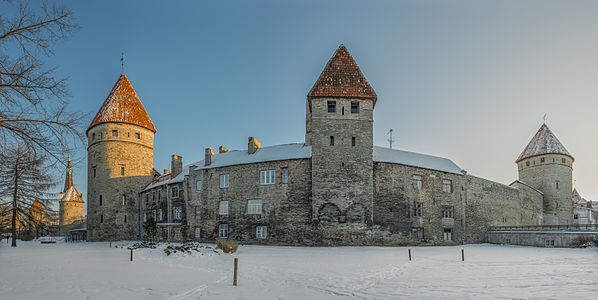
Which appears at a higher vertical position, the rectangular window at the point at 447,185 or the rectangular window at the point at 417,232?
the rectangular window at the point at 447,185

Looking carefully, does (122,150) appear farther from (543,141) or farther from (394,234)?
(543,141)

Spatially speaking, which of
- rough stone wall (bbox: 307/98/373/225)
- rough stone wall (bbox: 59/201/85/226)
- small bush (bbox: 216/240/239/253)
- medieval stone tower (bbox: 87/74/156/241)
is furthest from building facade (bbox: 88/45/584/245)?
rough stone wall (bbox: 59/201/85/226)

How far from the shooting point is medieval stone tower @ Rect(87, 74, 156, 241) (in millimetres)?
40969

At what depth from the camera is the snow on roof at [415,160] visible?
31.2 m

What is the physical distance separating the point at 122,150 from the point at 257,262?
1168 inches

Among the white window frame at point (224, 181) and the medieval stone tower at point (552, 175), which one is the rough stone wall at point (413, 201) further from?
the medieval stone tower at point (552, 175)

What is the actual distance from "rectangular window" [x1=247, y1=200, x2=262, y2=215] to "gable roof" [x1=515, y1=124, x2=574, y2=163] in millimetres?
34752

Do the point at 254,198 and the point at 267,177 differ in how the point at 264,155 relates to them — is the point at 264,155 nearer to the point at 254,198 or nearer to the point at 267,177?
the point at 267,177

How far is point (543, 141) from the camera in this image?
46969 mm

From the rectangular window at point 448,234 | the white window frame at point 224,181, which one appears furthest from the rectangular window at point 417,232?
the white window frame at point 224,181

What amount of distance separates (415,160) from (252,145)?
1397 cm

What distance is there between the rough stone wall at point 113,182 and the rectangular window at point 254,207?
1673cm

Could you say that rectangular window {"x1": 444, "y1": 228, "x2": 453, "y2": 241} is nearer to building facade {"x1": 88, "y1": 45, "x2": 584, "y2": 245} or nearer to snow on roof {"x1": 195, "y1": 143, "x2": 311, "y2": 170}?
building facade {"x1": 88, "y1": 45, "x2": 584, "y2": 245}

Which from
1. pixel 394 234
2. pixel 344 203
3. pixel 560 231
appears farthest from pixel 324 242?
pixel 560 231
